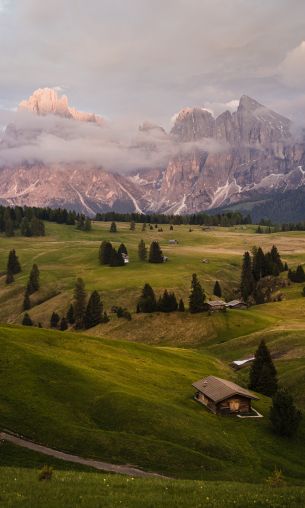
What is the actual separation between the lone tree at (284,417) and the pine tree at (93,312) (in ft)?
288

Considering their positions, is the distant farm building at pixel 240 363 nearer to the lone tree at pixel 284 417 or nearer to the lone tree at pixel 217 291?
the lone tree at pixel 284 417

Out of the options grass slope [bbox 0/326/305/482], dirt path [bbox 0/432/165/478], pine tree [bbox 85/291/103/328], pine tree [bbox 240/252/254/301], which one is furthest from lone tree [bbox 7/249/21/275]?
dirt path [bbox 0/432/165/478]

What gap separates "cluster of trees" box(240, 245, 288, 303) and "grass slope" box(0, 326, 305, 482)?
9170cm

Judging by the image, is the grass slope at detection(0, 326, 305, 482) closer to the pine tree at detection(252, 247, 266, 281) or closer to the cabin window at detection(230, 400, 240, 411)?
A: the cabin window at detection(230, 400, 240, 411)

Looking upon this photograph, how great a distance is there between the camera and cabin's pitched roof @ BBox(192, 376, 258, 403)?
197 ft

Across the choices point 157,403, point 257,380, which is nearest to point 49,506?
point 157,403

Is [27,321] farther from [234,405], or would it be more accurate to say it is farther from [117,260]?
[234,405]

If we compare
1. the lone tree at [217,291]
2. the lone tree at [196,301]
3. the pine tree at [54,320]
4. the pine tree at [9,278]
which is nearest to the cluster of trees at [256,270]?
the lone tree at [217,291]

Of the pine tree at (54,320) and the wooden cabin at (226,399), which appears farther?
the pine tree at (54,320)

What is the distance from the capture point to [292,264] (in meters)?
199

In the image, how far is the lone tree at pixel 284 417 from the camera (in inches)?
2184

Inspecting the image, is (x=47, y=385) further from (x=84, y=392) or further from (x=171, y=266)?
(x=171, y=266)

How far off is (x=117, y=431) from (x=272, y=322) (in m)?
80.7

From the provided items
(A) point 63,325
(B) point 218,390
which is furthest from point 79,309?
(B) point 218,390
